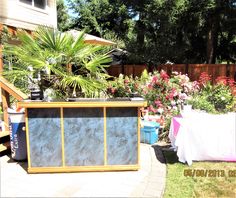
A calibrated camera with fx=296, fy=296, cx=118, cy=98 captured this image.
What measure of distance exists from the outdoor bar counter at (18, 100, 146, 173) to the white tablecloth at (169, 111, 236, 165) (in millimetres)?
893

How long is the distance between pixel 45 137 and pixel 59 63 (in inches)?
72.7

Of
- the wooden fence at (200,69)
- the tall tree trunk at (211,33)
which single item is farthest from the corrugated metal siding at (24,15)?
the tall tree trunk at (211,33)

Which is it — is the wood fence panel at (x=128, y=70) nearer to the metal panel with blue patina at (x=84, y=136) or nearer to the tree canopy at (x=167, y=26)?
the tree canopy at (x=167, y=26)

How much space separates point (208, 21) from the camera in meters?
15.1

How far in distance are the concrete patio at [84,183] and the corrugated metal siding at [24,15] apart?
5.70 metres

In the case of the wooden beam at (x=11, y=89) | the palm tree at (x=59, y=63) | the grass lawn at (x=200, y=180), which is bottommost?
the grass lawn at (x=200, y=180)

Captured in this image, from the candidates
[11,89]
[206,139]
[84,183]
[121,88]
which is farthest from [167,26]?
[84,183]

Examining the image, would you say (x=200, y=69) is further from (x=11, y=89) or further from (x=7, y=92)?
(x=11, y=89)

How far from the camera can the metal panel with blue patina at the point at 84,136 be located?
4.75 metres

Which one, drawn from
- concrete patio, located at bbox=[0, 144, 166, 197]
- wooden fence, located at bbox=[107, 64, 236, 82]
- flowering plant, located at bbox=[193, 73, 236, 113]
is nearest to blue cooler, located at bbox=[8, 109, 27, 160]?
concrete patio, located at bbox=[0, 144, 166, 197]

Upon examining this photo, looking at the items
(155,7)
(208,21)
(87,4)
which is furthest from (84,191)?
(87,4)

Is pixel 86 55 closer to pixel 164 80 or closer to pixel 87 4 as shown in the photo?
pixel 164 80

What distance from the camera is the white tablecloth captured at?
5.18 m

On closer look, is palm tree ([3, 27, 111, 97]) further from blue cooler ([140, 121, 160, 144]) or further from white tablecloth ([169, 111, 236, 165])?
white tablecloth ([169, 111, 236, 165])
